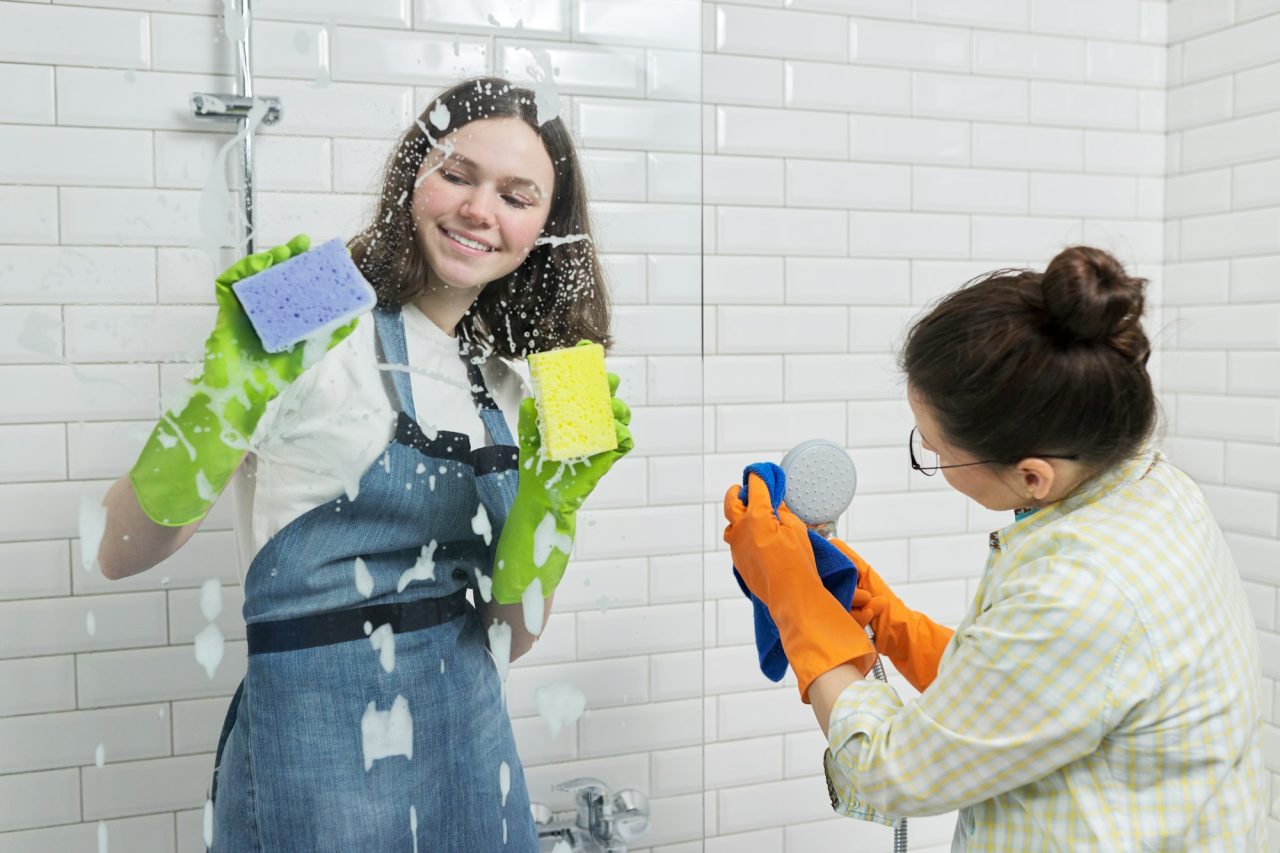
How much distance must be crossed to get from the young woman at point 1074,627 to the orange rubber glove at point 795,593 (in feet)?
0.23

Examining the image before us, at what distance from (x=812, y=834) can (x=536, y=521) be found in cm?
90

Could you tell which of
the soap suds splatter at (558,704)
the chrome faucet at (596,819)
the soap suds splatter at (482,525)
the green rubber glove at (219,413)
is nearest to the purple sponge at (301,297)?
the green rubber glove at (219,413)

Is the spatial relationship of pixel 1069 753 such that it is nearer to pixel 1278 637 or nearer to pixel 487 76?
pixel 487 76

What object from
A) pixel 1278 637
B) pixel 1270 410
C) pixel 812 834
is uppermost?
pixel 1270 410

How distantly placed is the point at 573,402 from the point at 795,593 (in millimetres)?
302

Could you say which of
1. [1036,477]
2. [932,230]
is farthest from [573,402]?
[932,230]

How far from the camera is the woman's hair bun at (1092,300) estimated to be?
91 cm

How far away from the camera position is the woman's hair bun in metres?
0.91

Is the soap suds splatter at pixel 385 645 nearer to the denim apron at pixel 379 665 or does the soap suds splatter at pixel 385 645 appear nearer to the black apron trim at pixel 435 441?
the denim apron at pixel 379 665

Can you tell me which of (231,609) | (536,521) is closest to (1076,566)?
(536,521)

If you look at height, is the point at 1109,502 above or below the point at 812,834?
Result: above

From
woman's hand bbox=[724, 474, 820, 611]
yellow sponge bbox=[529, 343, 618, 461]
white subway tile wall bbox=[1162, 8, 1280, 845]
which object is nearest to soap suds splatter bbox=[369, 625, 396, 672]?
yellow sponge bbox=[529, 343, 618, 461]

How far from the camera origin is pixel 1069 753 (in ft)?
2.99

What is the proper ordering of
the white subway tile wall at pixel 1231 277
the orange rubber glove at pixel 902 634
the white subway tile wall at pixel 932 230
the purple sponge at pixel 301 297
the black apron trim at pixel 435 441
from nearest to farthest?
1. the purple sponge at pixel 301 297
2. the black apron trim at pixel 435 441
3. the orange rubber glove at pixel 902 634
4. the white subway tile wall at pixel 932 230
5. the white subway tile wall at pixel 1231 277
